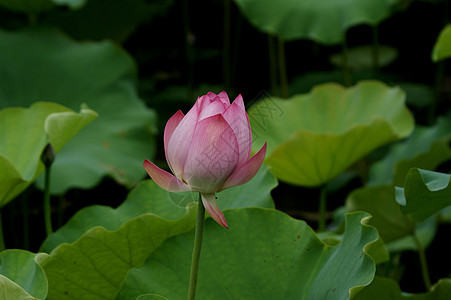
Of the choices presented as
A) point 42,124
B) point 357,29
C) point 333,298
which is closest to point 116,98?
point 42,124

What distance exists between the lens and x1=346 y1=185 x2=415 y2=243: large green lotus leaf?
1249mm

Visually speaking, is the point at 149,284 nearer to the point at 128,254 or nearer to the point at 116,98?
the point at 128,254

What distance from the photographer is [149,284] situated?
71 centimetres

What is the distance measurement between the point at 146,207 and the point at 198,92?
5.60 feet

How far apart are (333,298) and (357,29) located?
2.50 meters

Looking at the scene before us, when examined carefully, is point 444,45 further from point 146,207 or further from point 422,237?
point 146,207

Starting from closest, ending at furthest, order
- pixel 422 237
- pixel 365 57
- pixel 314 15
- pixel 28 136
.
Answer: pixel 28 136 → pixel 422 237 → pixel 314 15 → pixel 365 57

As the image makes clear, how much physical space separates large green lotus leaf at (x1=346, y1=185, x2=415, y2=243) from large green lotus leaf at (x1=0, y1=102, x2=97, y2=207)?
0.64 metres

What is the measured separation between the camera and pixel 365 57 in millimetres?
2734

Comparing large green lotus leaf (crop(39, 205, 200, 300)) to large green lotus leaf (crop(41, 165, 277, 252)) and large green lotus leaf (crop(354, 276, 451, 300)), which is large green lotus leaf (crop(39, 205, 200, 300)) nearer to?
large green lotus leaf (crop(41, 165, 277, 252))

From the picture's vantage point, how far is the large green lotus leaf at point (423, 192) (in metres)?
0.67

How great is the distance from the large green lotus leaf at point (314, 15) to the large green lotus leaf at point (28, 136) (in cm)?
90

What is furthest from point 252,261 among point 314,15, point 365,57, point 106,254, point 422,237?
point 365,57

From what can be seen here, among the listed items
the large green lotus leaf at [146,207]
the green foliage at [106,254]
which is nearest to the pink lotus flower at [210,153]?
the green foliage at [106,254]
